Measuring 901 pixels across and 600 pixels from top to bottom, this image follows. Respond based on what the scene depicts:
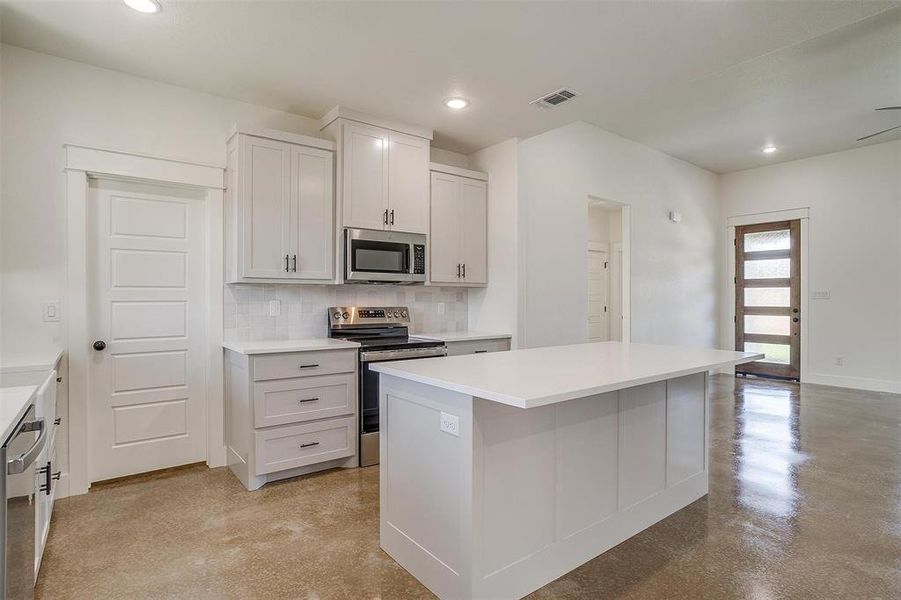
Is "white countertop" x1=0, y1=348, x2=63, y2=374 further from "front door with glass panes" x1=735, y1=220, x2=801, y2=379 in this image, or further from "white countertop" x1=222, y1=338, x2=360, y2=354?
"front door with glass panes" x1=735, y1=220, x2=801, y2=379

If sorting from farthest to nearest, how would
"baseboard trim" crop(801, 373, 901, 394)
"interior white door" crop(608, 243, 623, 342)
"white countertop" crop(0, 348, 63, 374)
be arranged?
"interior white door" crop(608, 243, 623, 342) < "baseboard trim" crop(801, 373, 901, 394) < "white countertop" crop(0, 348, 63, 374)

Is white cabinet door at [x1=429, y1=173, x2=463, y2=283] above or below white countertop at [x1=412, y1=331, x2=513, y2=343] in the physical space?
above

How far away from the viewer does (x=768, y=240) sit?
7.07 metres

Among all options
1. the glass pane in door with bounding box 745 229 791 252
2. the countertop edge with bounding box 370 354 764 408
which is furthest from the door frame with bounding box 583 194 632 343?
the countertop edge with bounding box 370 354 764 408

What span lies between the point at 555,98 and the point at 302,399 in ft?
9.25

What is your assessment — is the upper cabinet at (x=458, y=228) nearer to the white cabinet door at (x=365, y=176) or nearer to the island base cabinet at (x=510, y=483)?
the white cabinet door at (x=365, y=176)

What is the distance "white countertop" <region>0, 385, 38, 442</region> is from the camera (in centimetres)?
130

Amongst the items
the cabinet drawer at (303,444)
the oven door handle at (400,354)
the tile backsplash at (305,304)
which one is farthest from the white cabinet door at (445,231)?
the cabinet drawer at (303,444)

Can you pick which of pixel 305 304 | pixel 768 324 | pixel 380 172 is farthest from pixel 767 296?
pixel 305 304

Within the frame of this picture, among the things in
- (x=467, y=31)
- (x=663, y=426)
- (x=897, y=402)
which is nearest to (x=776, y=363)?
(x=897, y=402)

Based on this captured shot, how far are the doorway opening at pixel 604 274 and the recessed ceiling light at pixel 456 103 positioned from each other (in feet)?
15.0

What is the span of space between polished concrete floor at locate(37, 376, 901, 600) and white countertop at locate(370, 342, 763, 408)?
2.94ft

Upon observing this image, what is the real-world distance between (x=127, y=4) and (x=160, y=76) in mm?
865

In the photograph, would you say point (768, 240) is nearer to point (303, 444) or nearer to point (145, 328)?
point (303, 444)
